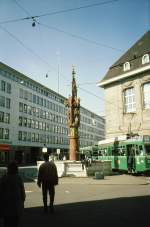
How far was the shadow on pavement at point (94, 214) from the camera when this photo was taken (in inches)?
296

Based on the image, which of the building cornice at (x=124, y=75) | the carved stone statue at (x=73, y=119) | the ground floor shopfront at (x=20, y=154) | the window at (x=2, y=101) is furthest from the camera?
the window at (x=2, y=101)

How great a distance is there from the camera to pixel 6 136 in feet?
194

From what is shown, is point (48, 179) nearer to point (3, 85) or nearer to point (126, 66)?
point (126, 66)

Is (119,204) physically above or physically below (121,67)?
below

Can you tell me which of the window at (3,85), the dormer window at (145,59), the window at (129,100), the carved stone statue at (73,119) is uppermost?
the window at (3,85)

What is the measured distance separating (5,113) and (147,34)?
106ft

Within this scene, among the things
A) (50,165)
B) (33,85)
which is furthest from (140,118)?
(33,85)

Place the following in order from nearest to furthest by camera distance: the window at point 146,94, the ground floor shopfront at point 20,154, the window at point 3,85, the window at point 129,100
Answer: the window at point 146,94 → the window at point 129,100 → the ground floor shopfront at point 20,154 → the window at point 3,85

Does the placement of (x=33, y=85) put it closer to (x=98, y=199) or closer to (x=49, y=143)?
(x=49, y=143)

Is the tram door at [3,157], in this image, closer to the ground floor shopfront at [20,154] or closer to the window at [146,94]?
the ground floor shopfront at [20,154]

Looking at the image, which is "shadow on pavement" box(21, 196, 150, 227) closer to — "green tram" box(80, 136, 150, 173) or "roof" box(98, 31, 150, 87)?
"green tram" box(80, 136, 150, 173)

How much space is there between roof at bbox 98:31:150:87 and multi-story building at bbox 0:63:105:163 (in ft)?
87.7

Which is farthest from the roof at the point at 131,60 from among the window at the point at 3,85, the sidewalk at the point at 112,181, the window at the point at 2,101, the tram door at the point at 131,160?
the window at the point at 3,85

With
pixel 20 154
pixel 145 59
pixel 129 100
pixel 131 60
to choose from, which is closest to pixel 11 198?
pixel 145 59
